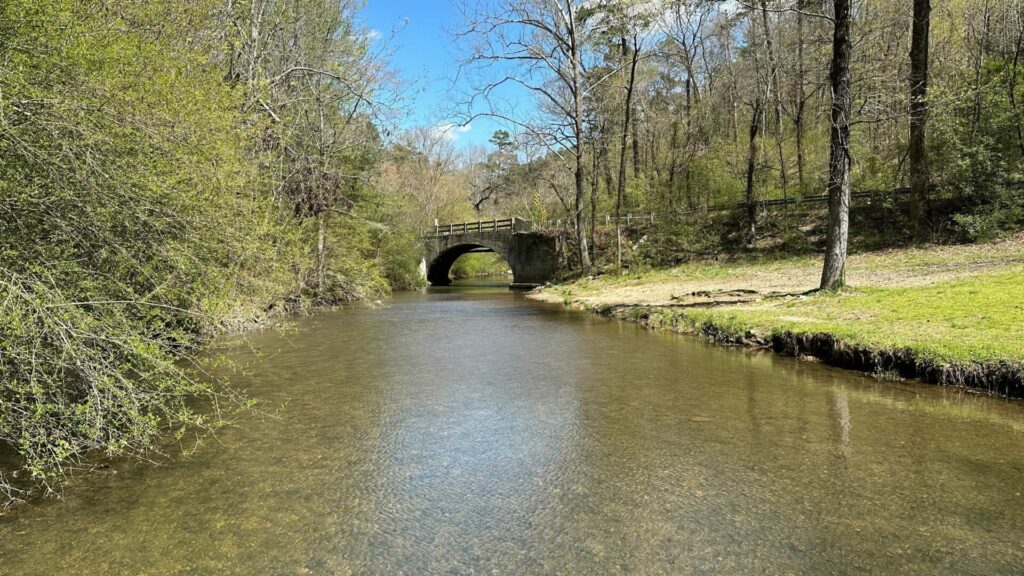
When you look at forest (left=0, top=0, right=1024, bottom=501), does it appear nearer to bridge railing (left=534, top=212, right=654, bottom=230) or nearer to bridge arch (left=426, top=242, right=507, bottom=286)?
bridge railing (left=534, top=212, right=654, bottom=230)

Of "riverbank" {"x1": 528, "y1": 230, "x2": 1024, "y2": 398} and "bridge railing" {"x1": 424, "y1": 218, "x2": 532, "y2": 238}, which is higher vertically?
"bridge railing" {"x1": 424, "y1": 218, "x2": 532, "y2": 238}

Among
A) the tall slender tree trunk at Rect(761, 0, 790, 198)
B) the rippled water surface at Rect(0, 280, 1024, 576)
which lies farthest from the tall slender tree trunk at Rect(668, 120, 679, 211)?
the rippled water surface at Rect(0, 280, 1024, 576)

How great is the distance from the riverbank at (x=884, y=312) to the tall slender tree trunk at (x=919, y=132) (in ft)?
5.16

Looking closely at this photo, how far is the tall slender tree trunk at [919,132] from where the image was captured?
18203 mm

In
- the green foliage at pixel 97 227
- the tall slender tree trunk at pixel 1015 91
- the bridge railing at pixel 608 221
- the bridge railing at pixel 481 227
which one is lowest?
the green foliage at pixel 97 227

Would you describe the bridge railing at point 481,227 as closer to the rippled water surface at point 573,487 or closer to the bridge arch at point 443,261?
the bridge arch at point 443,261

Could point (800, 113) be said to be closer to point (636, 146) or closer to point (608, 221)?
point (608, 221)

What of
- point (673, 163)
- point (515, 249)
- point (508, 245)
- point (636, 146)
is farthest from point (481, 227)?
point (673, 163)

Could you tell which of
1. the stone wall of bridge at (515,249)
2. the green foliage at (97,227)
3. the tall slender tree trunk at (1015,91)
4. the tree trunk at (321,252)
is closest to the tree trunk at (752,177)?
the tall slender tree trunk at (1015,91)

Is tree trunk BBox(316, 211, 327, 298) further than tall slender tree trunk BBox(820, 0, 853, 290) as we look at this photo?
Yes

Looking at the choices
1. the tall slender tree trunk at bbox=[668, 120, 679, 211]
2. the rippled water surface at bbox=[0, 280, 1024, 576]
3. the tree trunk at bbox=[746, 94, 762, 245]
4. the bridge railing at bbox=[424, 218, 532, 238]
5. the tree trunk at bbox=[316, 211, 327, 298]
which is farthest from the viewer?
the bridge railing at bbox=[424, 218, 532, 238]

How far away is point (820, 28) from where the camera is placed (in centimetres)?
2244

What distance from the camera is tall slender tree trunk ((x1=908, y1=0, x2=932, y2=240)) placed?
18.2 m

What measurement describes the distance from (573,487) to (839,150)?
11530mm
